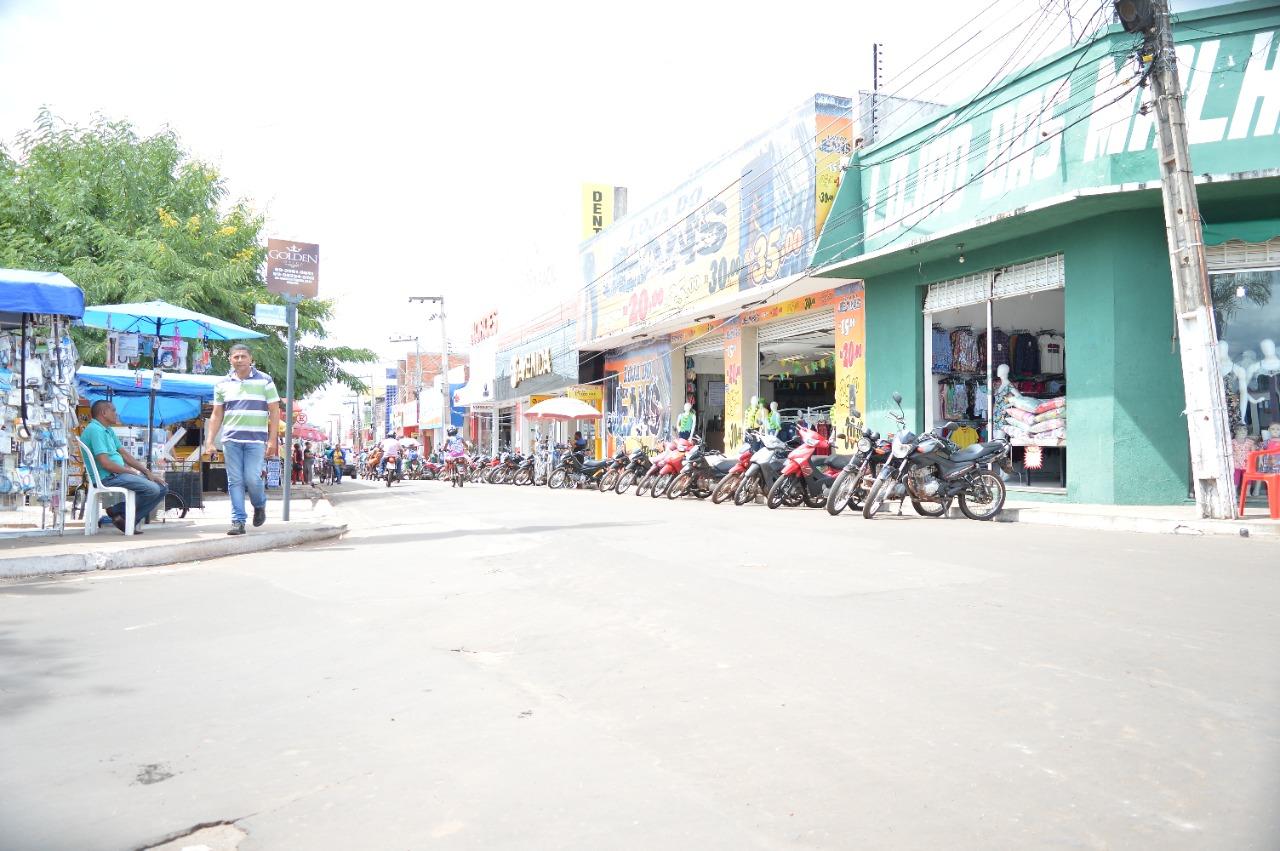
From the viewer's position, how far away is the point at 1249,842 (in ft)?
7.86

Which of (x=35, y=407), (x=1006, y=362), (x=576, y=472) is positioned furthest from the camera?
(x=576, y=472)

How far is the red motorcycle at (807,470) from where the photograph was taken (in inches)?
543

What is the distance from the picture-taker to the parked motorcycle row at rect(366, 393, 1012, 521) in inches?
459

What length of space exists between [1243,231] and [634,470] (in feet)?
40.2

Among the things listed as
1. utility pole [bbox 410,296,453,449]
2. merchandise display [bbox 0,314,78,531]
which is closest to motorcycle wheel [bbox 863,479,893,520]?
merchandise display [bbox 0,314,78,531]

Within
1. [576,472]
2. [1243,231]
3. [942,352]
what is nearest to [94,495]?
[942,352]

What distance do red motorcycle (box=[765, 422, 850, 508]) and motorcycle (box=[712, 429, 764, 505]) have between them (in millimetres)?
913

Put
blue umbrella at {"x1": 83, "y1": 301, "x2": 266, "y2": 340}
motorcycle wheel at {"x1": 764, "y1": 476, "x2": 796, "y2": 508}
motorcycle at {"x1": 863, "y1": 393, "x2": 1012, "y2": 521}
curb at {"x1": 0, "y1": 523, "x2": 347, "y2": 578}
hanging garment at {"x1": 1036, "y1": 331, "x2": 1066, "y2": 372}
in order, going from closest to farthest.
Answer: curb at {"x1": 0, "y1": 523, "x2": 347, "y2": 578}, blue umbrella at {"x1": 83, "y1": 301, "x2": 266, "y2": 340}, motorcycle at {"x1": 863, "y1": 393, "x2": 1012, "y2": 521}, motorcycle wheel at {"x1": 764, "y1": 476, "x2": 796, "y2": 508}, hanging garment at {"x1": 1036, "y1": 331, "x2": 1066, "y2": 372}

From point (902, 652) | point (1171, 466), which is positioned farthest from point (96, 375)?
point (1171, 466)

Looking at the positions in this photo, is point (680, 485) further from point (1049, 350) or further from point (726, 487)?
point (1049, 350)

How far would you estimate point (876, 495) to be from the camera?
11695 millimetres

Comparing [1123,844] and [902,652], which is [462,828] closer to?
[1123,844]

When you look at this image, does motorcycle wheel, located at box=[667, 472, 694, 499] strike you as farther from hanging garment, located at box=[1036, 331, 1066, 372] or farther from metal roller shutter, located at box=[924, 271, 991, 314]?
hanging garment, located at box=[1036, 331, 1066, 372]

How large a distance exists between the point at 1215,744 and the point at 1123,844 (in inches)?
39.5
